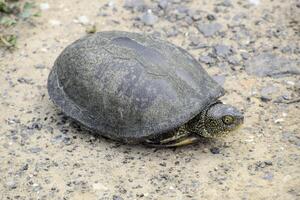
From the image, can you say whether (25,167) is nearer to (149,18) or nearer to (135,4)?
(149,18)

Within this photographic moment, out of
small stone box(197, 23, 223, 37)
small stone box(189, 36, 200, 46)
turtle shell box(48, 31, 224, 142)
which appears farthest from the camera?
small stone box(197, 23, 223, 37)

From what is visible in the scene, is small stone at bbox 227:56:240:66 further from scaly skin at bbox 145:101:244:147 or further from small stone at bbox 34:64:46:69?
small stone at bbox 34:64:46:69

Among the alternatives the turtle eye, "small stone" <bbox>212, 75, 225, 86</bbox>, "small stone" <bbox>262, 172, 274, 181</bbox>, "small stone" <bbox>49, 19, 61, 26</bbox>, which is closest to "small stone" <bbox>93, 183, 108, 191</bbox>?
the turtle eye

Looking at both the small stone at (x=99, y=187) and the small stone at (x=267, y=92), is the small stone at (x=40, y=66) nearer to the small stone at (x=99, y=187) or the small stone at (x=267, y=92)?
the small stone at (x=99, y=187)

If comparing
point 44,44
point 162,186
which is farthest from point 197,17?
point 162,186

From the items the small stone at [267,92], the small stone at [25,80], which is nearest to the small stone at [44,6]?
the small stone at [25,80]

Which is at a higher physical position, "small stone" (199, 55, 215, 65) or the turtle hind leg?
"small stone" (199, 55, 215, 65)

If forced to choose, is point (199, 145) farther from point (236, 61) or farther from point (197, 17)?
point (197, 17)
